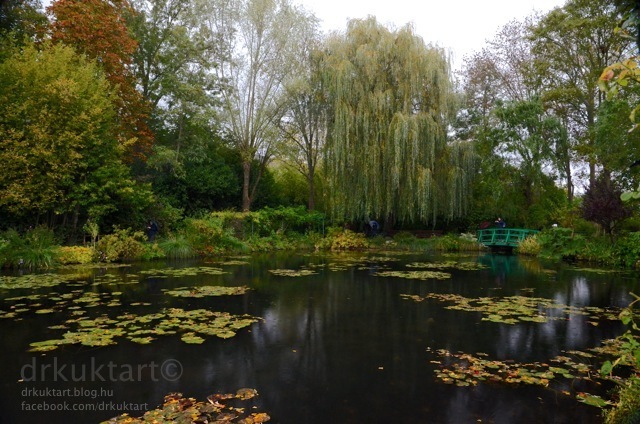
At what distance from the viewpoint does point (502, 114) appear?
17891 millimetres

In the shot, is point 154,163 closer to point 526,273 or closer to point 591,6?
point 526,273

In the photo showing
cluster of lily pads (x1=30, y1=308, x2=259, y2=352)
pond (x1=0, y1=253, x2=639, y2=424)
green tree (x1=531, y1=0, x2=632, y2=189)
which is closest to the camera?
pond (x1=0, y1=253, x2=639, y2=424)

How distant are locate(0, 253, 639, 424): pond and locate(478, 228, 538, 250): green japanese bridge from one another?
8.89 metres

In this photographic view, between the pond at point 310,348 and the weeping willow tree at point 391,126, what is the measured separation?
26.5 feet

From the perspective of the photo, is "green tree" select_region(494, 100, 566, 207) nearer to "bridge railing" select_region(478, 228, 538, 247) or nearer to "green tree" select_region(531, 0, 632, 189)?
"green tree" select_region(531, 0, 632, 189)

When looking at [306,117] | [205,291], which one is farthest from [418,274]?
[306,117]

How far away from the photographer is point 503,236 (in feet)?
56.6

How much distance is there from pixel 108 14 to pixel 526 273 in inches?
609

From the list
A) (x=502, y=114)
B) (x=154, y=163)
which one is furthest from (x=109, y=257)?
(x=502, y=114)

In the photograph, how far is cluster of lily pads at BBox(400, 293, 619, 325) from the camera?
5375 millimetres

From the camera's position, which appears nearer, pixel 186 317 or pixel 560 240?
pixel 186 317

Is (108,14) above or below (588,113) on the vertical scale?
above

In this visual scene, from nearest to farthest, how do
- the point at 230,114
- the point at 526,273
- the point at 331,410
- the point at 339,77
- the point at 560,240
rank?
1. the point at 331,410
2. the point at 526,273
3. the point at 560,240
4. the point at 339,77
5. the point at 230,114

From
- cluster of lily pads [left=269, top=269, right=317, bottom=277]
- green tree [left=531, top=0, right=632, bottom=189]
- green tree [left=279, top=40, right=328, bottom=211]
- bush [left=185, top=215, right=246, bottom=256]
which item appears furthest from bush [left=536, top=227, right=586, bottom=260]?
bush [left=185, top=215, right=246, bottom=256]
